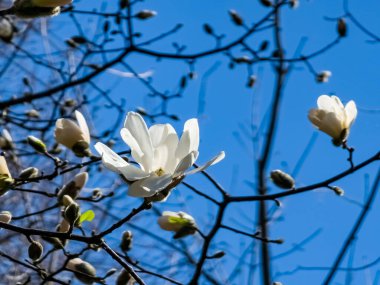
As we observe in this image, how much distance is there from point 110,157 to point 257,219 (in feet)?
5.57

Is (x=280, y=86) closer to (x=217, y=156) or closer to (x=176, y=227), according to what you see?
(x=176, y=227)

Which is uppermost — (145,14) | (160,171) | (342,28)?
(342,28)

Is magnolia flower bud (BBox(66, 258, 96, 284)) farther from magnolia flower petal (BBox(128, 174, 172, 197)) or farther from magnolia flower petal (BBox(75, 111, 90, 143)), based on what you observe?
magnolia flower petal (BBox(128, 174, 172, 197))

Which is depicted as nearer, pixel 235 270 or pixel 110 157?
pixel 110 157

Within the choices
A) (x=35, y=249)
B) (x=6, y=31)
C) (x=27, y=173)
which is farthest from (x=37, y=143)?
(x=6, y=31)

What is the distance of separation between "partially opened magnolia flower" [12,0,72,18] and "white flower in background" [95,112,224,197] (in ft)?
0.95

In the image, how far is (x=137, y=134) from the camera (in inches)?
41.6

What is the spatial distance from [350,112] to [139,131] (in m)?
0.49

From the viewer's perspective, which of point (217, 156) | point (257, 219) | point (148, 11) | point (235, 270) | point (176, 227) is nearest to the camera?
point (217, 156)

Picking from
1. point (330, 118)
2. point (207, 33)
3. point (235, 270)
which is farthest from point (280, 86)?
point (330, 118)

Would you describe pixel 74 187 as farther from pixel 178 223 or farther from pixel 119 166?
A: pixel 119 166

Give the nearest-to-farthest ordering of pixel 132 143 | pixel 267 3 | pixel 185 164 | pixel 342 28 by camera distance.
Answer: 1. pixel 185 164
2. pixel 132 143
3. pixel 342 28
4. pixel 267 3

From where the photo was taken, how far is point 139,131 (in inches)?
41.6

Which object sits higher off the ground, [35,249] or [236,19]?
[236,19]
